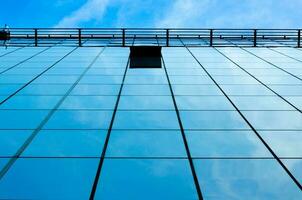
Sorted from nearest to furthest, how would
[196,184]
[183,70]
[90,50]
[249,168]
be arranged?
[196,184]
[249,168]
[183,70]
[90,50]

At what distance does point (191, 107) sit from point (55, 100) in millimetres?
3673

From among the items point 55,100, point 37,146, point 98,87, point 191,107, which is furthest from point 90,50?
point 37,146

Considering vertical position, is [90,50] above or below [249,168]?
above

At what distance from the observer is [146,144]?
8.90 metres

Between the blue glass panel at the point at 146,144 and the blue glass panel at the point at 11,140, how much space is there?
70.7 inches

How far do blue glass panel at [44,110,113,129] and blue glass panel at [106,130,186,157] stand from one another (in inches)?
27.4

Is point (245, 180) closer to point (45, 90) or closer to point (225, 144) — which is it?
point (225, 144)

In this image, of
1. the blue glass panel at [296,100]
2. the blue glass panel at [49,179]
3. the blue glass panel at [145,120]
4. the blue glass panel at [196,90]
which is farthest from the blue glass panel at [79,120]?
the blue glass panel at [296,100]

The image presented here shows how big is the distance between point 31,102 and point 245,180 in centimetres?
656

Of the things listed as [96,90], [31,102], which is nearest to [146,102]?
[96,90]

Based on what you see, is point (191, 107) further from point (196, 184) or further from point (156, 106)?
point (196, 184)

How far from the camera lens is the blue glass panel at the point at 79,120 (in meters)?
9.91

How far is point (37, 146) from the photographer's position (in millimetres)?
8766

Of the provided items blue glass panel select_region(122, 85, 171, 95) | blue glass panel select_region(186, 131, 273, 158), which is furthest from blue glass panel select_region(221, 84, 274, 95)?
blue glass panel select_region(186, 131, 273, 158)
